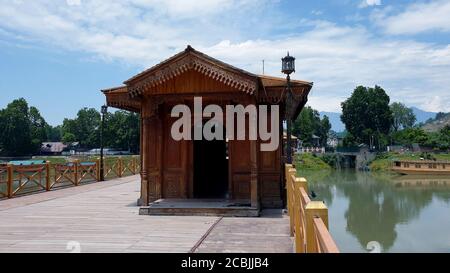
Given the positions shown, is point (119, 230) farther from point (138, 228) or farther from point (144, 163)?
point (144, 163)

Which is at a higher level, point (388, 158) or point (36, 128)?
point (36, 128)

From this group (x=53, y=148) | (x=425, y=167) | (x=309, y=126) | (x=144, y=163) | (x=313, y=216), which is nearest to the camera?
(x=313, y=216)

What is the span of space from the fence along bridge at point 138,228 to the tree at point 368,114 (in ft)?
206

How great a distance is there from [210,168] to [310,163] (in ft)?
147

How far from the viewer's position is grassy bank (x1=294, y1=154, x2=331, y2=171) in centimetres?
5465

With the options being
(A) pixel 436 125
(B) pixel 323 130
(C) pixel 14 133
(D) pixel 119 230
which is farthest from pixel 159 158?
(A) pixel 436 125

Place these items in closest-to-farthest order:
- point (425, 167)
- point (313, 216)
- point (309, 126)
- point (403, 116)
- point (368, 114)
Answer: point (313, 216), point (425, 167), point (368, 114), point (309, 126), point (403, 116)

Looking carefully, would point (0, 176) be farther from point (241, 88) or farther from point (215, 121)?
point (241, 88)

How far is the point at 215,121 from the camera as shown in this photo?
995 cm

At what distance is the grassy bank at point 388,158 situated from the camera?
5306cm

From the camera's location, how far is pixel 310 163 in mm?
56594

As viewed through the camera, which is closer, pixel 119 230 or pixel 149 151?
pixel 119 230
